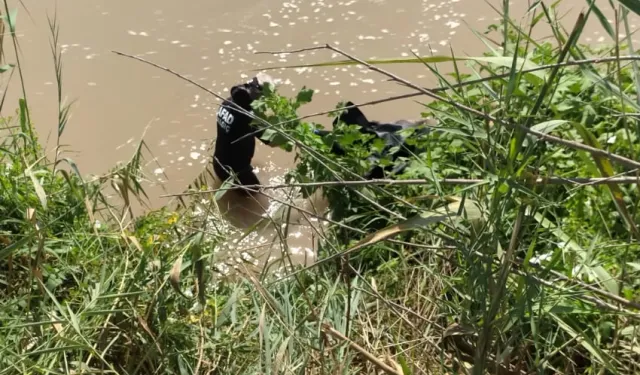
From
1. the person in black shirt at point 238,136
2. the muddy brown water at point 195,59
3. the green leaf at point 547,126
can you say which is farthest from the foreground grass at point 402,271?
the muddy brown water at point 195,59

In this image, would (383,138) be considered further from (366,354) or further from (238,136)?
(366,354)

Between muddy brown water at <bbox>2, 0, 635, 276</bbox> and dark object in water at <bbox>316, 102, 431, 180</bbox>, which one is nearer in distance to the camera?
dark object in water at <bbox>316, 102, 431, 180</bbox>

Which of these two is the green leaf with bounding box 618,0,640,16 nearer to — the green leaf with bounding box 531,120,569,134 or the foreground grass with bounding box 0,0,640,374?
the foreground grass with bounding box 0,0,640,374

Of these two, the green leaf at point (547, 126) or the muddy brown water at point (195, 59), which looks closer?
the green leaf at point (547, 126)

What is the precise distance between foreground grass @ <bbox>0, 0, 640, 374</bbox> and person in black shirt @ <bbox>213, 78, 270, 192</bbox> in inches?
14.0

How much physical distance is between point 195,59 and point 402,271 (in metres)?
1.51

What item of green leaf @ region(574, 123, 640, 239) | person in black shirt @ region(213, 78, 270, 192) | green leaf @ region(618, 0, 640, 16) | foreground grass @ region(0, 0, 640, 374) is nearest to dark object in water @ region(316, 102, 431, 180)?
foreground grass @ region(0, 0, 640, 374)

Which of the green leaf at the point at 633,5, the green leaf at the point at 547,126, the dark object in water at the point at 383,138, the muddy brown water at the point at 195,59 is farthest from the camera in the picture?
the muddy brown water at the point at 195,59

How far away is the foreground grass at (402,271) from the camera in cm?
104

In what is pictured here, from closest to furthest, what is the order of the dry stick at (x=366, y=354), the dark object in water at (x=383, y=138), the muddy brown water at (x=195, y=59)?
the dry stick at (x=366, y=354) < the dark object in water at (x=383, y=138) < the muddy brown water at (x=195, y=59)

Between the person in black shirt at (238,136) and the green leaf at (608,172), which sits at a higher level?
the green leaf at (608,172)

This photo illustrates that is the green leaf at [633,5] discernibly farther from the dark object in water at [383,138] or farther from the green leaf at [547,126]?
the dark object in water at [383,138]

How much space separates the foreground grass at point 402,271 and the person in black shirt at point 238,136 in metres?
0.36

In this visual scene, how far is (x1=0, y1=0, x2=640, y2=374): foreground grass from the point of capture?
104 centimetres
